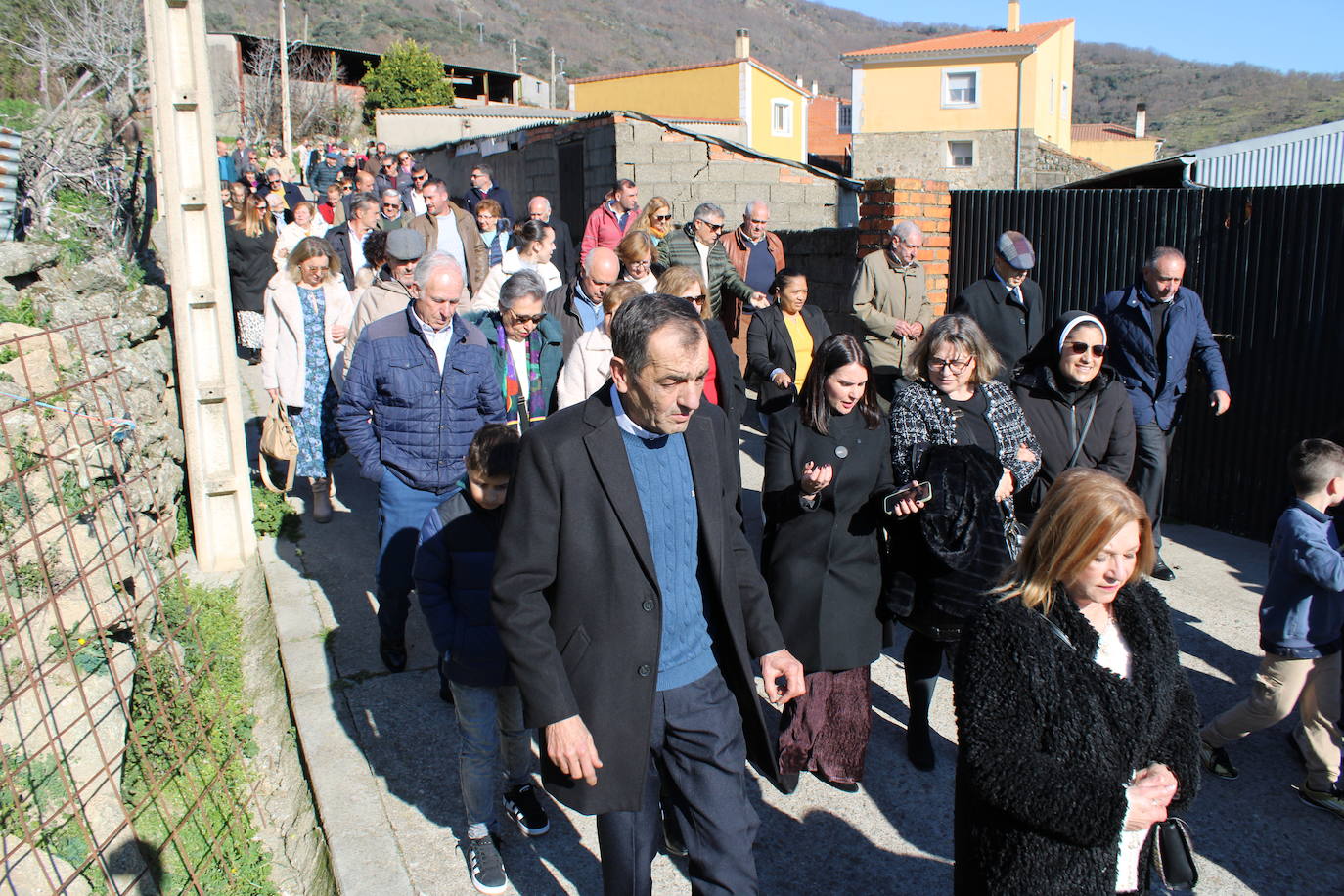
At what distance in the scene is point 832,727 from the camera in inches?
158

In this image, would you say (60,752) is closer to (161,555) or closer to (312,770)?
(312,770)

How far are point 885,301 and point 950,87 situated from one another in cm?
4918

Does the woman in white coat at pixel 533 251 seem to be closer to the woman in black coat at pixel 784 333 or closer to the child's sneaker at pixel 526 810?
the woman in black coat at pixel 784 333

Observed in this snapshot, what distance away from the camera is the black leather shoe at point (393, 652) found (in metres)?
4.86

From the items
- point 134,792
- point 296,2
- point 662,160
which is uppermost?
point 296,2

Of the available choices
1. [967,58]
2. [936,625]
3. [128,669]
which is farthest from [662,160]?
Result: [967,58]

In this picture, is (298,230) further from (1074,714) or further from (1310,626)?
(1074,714)

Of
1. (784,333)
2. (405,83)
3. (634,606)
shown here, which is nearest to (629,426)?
(634,606)

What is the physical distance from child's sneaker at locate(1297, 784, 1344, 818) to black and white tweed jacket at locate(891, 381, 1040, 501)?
147 centimetres

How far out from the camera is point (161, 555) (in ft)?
20.7

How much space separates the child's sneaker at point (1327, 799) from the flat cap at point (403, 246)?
4.82 meters

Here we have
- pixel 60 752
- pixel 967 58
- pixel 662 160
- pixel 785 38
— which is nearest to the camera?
pixel 60 752

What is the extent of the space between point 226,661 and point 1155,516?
5.12m

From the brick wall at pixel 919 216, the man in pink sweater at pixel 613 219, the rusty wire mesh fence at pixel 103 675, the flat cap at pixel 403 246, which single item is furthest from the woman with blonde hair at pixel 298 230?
the brick wall at pixel 919 216
